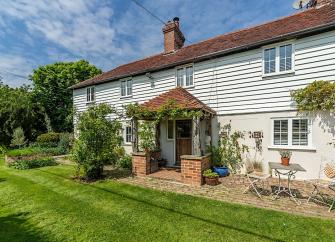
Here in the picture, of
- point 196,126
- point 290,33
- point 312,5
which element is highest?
point 312,5

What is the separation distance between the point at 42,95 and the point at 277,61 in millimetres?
29742

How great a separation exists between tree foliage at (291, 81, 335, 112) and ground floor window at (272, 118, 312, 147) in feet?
1.95

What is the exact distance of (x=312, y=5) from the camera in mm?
11547

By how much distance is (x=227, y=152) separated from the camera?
10078 mm

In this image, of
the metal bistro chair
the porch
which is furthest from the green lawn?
the porch

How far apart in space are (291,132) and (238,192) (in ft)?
11.5

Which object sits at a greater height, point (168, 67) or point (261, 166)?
point (168, 67)

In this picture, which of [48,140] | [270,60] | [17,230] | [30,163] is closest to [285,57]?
[270,60]

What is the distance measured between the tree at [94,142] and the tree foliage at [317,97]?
26.0 feet

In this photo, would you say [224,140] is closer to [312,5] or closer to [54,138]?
[312,5]

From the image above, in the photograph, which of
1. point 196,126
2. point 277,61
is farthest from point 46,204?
point 277,61

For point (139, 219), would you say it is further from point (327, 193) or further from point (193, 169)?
point (327, 193)

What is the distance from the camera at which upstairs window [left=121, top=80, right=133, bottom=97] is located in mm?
14484

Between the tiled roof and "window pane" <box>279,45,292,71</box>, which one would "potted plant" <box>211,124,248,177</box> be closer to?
the tiled roof
